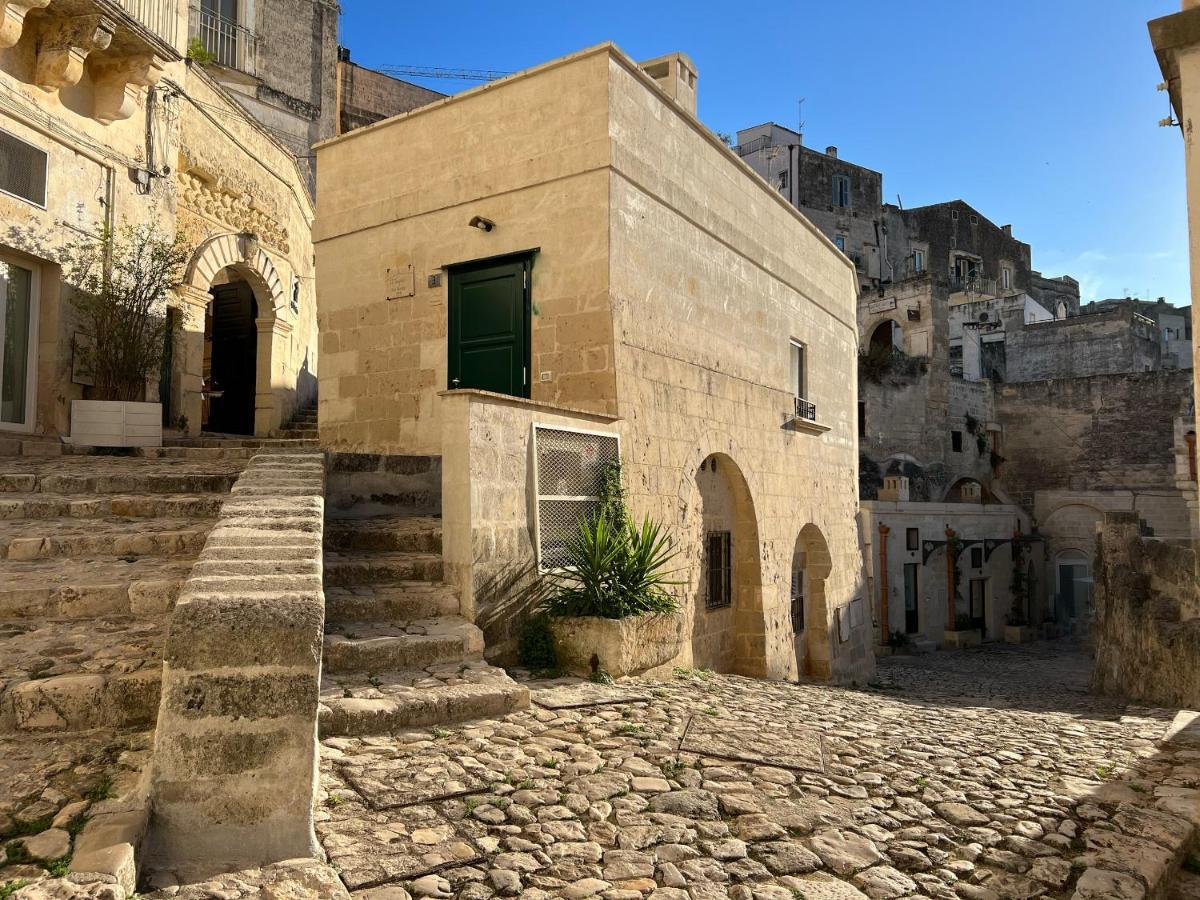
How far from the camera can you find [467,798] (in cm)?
334

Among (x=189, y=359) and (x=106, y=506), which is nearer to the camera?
(x=106, y=506)

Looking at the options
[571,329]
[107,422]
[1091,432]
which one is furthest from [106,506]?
[1091,432]

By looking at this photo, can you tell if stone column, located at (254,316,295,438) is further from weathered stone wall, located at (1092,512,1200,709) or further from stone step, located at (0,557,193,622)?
weathered stone wall, located at (1092,512,1200,709)

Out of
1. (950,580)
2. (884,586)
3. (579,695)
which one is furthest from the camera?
(950,580)

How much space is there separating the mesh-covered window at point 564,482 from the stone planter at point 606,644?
0.62 m

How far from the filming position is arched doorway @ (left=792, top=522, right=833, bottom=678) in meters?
11.8

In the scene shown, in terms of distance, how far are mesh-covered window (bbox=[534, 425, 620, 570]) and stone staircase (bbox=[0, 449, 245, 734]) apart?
7.60 feet

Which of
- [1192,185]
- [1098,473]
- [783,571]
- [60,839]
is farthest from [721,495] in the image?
[1098,473]

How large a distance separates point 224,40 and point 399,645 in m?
19.9

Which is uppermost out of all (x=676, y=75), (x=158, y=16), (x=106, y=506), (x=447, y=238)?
(x=158, y=16)

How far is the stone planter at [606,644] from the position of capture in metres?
5.65

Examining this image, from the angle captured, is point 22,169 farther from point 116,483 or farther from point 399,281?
point 116,483

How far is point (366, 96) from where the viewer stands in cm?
2655

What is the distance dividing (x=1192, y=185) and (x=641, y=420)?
4.49 m
